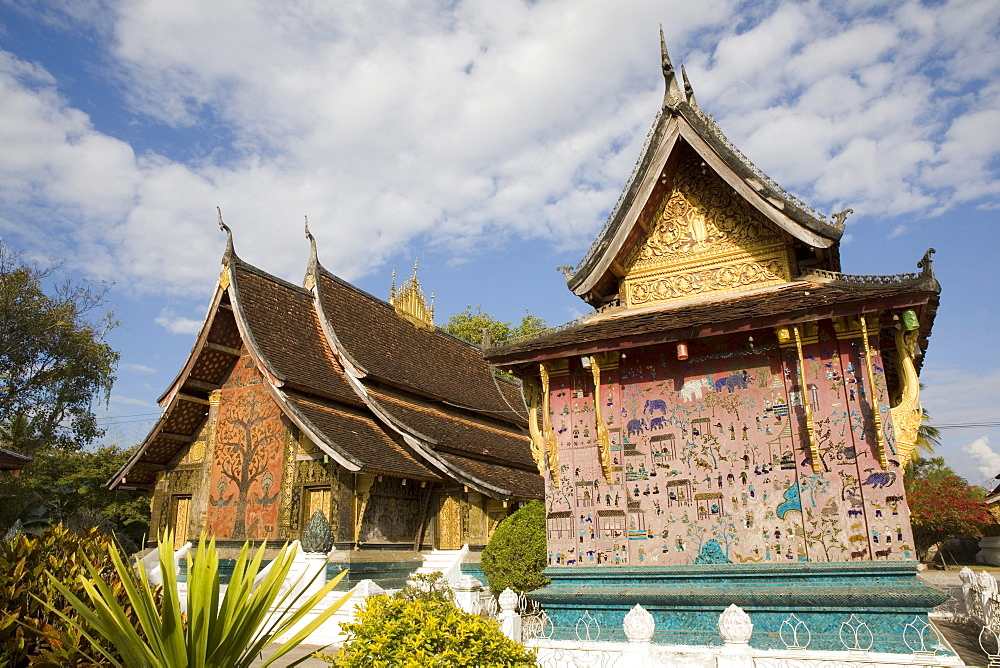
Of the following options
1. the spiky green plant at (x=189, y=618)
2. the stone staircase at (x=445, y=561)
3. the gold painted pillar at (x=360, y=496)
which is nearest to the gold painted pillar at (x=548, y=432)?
the gold painted pillar at (x=360, y=496)

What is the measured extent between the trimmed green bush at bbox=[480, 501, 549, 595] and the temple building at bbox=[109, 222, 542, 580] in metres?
2.06

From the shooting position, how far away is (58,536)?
589cm

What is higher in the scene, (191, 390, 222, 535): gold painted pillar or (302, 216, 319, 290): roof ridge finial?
(302, 216, 319, 290): roof ridge finial

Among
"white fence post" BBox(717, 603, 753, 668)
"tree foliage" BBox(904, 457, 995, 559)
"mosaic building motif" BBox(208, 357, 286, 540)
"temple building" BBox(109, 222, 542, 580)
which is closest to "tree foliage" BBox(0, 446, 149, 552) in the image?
"temple building" BBox(109, 222, 542, 580)

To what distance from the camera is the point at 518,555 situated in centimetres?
1298

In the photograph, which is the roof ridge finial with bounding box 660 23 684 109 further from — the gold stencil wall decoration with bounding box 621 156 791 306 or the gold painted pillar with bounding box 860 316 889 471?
the gold painted pillar with bounding box 860 316 889 471

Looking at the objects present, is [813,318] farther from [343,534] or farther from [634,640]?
[343,534]

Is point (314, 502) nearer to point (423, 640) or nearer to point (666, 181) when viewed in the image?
point (666, 181)

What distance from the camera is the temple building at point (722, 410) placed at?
27.8 ft

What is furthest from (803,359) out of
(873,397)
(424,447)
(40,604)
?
(424,447)

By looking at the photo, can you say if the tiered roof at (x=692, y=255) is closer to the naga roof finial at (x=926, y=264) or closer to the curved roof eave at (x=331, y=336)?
the naga roof finial at (x=926, y=264)

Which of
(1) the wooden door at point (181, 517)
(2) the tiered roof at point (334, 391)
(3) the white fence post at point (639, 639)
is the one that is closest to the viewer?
(3) the white fence post at point (639, 639)

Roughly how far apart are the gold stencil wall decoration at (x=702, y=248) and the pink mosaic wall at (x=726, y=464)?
1.23 metres

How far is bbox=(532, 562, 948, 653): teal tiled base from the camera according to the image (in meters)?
7.80
